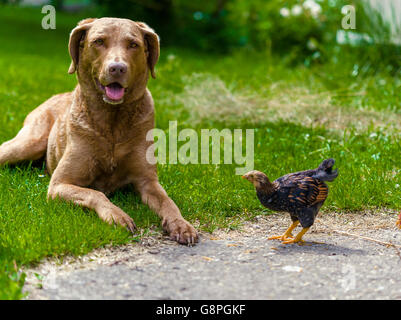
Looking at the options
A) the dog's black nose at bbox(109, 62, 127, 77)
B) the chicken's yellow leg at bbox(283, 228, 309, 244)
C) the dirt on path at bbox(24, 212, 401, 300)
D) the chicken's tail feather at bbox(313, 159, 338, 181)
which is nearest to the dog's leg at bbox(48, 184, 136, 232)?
the dirt on path at bbox(24, 212, 401, 300)

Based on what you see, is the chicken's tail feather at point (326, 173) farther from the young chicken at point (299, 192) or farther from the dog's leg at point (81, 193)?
the dog's leg at point (81, 193)

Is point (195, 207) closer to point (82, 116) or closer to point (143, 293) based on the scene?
point (82, 116)

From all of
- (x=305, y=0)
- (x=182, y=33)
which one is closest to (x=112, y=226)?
(x=305, y=0)

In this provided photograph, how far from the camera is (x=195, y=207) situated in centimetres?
477

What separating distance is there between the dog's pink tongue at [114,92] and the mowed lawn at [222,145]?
2.84ft

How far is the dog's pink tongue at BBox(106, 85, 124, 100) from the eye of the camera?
442 centimetres

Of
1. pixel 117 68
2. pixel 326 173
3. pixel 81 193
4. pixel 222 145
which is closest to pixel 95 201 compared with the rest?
pixel 81 193

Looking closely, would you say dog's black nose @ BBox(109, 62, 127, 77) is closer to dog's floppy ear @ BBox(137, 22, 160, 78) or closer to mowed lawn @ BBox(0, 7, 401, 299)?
dog's floppy ear @ BBox(137, 22, 160, 78)

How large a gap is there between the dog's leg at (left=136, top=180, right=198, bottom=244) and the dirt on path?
8 centimetres

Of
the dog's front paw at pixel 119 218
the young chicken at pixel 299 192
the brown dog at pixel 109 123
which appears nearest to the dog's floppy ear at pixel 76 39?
the brown dog at pixel 109 123

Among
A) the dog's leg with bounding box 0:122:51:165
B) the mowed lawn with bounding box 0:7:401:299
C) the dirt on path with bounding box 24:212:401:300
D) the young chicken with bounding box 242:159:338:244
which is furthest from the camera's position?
the dog's leg with bounding box 0:122:51:165

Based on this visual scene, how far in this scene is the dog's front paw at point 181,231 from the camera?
4.07 meters

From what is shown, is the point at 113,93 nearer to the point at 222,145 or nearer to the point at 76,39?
the point at 76,39

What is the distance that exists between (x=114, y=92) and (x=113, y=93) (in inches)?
0.4
